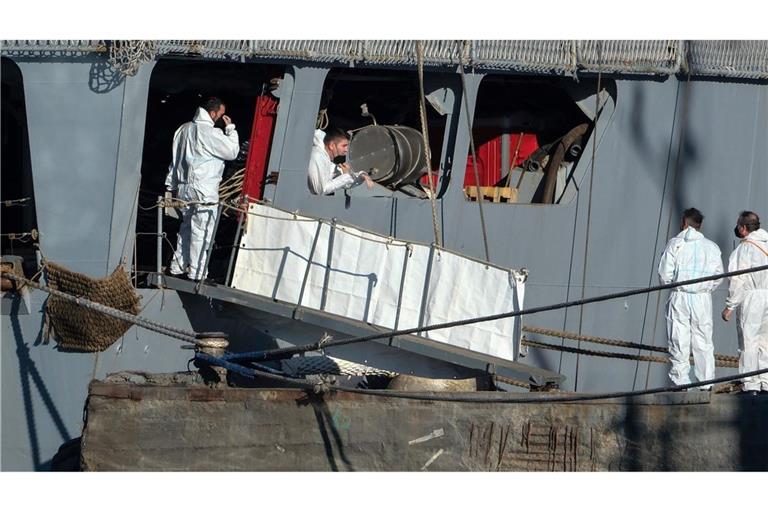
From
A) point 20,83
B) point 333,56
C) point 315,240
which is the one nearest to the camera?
point 315,240

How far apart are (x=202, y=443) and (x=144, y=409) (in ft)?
1.39

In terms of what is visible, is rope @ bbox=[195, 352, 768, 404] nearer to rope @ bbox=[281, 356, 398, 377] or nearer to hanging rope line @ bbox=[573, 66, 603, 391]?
rope @ bbox=[281, 356, 398, 377]

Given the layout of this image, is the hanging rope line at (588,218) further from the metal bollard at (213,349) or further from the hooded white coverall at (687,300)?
the metal bollard at (213,349)

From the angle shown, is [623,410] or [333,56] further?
[333,56]

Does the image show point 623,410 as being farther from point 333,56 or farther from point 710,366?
point 333,56

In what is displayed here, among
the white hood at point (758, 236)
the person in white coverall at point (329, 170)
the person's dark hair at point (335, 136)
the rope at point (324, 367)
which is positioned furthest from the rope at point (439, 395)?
the person's dark hair at point (335, 136)

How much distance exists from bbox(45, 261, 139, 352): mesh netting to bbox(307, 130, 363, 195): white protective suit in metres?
1.66

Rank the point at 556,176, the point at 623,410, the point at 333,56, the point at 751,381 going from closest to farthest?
the point at 623,410 → the point at 751,381 → the point at 333,56 → the point at 556,176

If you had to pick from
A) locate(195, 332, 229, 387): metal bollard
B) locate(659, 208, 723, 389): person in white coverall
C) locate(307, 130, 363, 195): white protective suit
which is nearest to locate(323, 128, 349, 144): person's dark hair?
locate(307, 130, 363, 195): white protective suit

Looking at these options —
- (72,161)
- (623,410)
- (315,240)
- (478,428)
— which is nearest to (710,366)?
(623,410)

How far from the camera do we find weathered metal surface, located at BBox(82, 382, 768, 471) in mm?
7812

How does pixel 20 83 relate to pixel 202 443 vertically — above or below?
above

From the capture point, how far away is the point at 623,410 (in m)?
7.86

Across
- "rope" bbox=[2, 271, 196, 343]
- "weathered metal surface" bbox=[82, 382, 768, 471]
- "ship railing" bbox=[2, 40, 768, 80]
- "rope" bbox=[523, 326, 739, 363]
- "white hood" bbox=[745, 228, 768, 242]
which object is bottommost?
"weathered metal surface" bbox=[82, 382, 768, 471]
